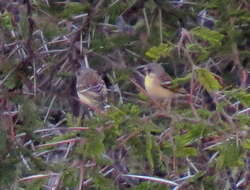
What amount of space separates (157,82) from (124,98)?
0.50 meters

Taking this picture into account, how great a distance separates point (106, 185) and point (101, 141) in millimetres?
429

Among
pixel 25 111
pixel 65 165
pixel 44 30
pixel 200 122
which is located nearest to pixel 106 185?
pixel 65 165

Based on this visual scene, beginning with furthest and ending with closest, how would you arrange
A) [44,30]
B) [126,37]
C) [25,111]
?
[126,37]
[44,30]
[25,111]

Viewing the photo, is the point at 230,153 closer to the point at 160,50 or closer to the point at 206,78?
the point at 206,78

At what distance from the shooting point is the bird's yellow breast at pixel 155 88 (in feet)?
18.9

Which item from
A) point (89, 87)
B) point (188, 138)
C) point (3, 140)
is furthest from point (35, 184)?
point (89, 87)

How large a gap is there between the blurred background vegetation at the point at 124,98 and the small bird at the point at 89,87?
11cm

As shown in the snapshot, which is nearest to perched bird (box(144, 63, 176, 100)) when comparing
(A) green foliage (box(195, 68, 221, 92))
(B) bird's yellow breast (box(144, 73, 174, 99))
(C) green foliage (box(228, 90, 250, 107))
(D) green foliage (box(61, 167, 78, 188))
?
(B) bird's yellow breast (box(144, 73, 174, 99))

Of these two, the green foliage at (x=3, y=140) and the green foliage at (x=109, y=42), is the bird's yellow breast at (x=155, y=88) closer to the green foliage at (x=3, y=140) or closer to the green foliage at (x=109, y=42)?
the green foliage at (x=109, y=42)

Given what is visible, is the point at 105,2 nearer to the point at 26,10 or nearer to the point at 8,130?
the point at 26,10

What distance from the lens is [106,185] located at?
474 cm

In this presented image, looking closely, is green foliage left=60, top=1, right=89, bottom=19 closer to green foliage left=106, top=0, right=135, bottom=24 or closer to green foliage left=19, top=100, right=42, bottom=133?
green foliage left=106, top=0, right=135, bottom=24

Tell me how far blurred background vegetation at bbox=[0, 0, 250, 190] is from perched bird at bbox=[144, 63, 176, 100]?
5.3 inches

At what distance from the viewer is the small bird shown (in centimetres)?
629
